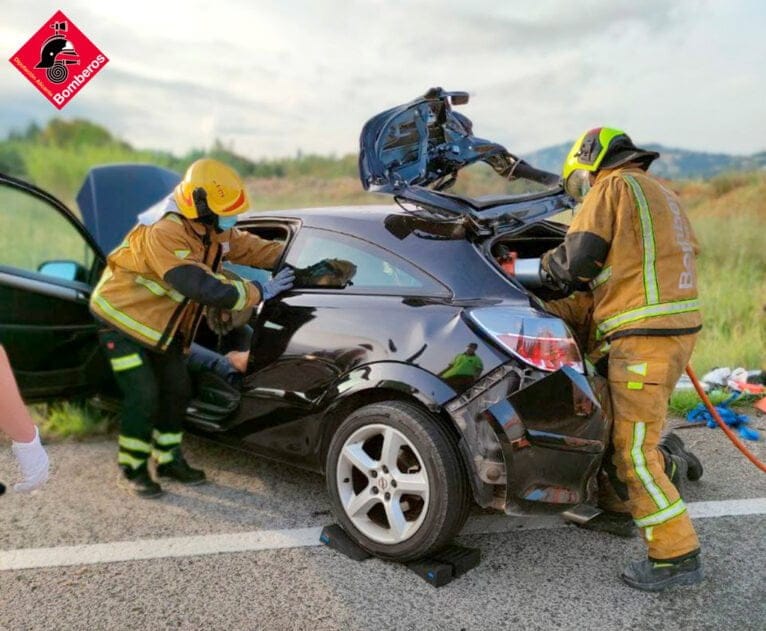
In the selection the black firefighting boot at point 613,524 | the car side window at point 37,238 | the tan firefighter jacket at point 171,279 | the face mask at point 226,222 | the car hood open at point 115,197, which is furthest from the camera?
the car hood open at point 115,197

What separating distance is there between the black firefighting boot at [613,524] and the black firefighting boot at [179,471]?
2.03 meters

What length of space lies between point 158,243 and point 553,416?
2.06 metres

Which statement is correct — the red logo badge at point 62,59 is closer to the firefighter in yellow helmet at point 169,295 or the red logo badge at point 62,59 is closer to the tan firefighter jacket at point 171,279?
the firefighter in yellow helmet at point 169,295

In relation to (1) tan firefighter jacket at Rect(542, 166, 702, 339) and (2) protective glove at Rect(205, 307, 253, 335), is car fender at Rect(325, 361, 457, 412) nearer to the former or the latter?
(1) tan firefighter jacket at Rect(542, 166, 702, 339)

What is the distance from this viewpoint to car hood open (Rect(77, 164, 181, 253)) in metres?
5.48

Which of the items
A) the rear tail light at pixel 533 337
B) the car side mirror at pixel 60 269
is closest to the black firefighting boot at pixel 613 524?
the rear tail light at pixel 533 337

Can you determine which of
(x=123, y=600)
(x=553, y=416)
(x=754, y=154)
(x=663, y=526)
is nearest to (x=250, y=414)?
(x=123, y=600)

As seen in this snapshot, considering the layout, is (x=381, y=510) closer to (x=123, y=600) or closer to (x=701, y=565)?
(x=123, y=600)

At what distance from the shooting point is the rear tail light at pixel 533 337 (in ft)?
9.11

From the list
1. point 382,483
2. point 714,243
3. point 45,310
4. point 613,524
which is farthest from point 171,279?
point 714,243

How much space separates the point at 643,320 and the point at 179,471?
2545mm

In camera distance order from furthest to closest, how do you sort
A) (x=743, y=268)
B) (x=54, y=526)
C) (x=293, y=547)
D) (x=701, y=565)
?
(x=743, y=268), (x=54, y=526), (x=293, y=547), (x=701, y=565)

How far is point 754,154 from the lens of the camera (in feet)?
56.8

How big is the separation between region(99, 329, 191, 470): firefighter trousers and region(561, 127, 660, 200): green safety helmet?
7.40 ft
